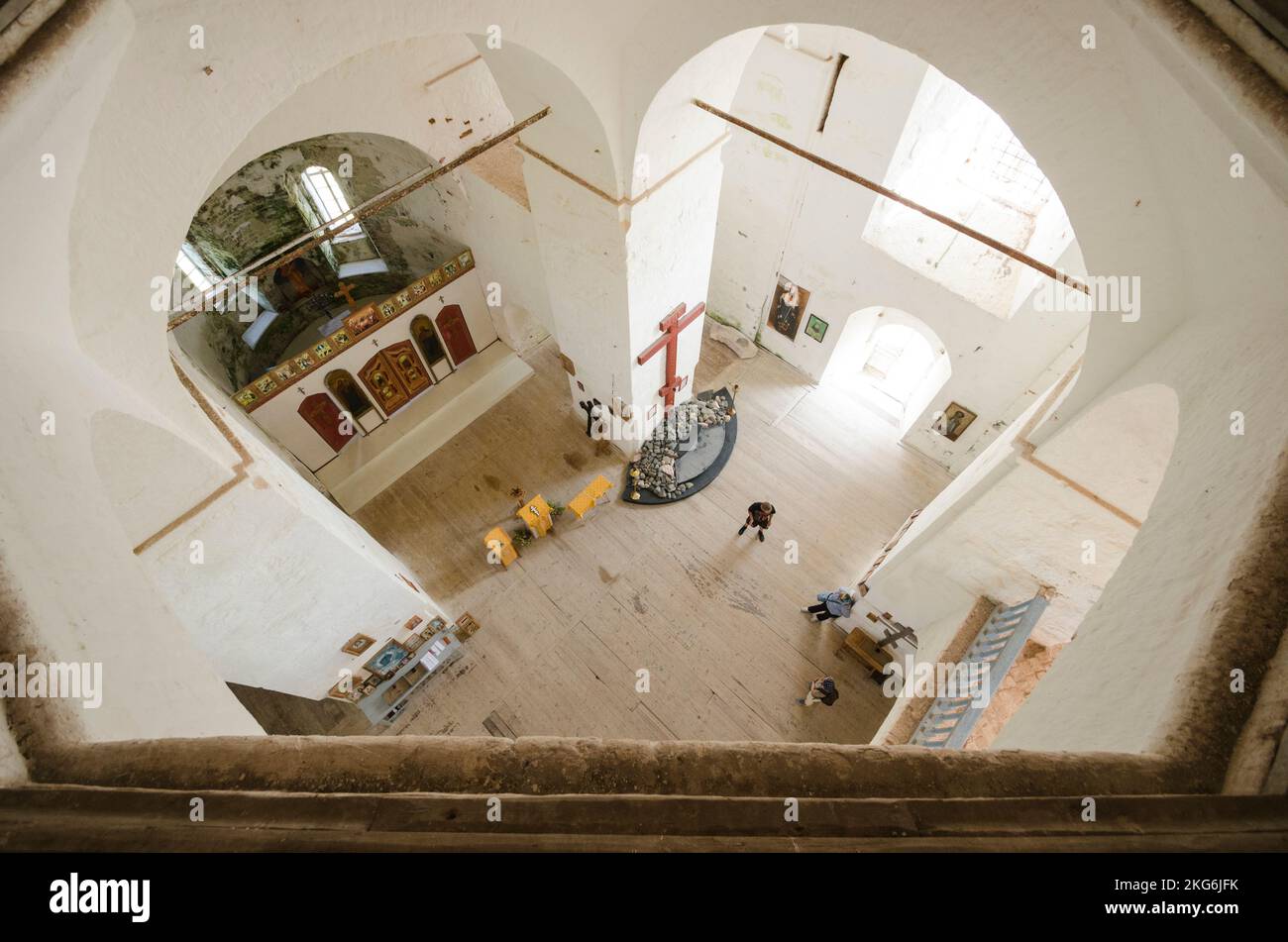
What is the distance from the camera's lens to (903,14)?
11.9ft

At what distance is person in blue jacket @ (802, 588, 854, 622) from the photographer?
7414mm

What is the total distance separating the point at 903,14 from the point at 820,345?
619 centimetres

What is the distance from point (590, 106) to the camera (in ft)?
16.4

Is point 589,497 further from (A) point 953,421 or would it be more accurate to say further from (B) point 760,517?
(A) point 953,421

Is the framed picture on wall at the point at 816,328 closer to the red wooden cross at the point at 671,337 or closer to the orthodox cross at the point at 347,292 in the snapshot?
the red wooden cross at the point at 671,337

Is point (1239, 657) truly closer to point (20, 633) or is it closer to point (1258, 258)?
point (1258, 258)

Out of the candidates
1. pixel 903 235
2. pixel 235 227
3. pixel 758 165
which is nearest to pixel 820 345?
pixel 903 235

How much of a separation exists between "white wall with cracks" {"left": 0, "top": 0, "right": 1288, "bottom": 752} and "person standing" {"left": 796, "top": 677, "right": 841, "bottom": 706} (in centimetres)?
330

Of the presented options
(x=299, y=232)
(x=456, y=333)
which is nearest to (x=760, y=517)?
(x=456, y=333)

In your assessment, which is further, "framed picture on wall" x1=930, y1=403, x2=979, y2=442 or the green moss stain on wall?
the green moss stain on wall

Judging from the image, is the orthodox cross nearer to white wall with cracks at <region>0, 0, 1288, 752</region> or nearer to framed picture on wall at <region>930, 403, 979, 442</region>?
white wall with cracks at <region>0, 0, 1288, 752</region>

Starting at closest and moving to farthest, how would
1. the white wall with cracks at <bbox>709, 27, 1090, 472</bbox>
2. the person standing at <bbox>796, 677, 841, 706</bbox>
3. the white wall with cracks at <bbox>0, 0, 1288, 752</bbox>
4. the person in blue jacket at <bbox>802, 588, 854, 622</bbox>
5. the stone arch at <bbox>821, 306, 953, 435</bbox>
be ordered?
the white wall with cracks at <bbox>0, 0, 1288, 752</bbox> < the white wall with cracks at <bbox>709, 27, 1090, 472</bbox> < the person standing at <bbox>796, 677, 841, 706</bbox> < the person in blue jacket at <bbox>802, 588, 854, 622</bbox> < the stone arch at <bbox>821, 306, 953, 435</bbox>

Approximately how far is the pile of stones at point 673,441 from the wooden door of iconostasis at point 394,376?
3862 mm

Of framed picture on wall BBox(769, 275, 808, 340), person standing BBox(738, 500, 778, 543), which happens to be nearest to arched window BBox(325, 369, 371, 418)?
person standing BBox(738, 500, 778, 543)
